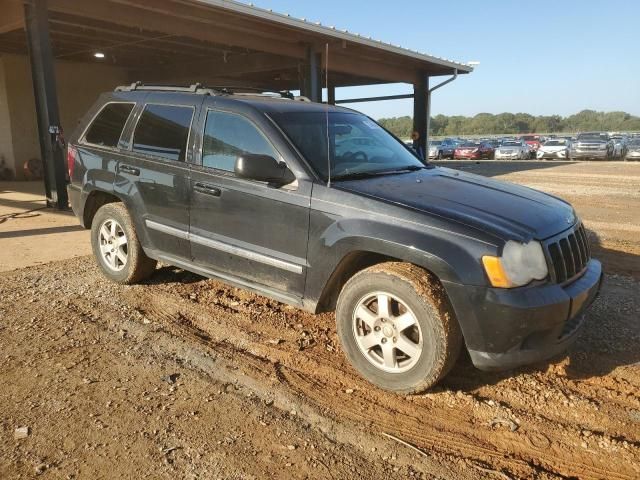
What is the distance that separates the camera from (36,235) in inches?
305

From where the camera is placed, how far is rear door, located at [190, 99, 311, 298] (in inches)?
140

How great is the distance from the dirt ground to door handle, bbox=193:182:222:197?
1.10 metres

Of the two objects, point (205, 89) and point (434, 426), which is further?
point (205, 89)

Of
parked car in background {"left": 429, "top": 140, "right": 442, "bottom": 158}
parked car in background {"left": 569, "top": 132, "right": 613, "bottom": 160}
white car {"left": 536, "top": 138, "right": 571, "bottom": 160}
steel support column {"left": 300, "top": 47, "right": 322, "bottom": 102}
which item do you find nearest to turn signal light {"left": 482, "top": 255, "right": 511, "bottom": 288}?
steel support column {"left": 300, "top": 47, "right": 322, "bottom": 102}

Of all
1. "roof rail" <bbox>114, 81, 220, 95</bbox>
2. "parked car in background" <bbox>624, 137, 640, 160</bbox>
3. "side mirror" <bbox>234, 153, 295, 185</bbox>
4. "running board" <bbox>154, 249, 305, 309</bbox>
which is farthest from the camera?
"parked car in background" <bbox>624, 137, 640, 160</bbox>

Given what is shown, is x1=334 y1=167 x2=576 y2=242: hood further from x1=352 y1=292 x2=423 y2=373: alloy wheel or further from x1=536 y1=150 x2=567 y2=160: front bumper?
x1=536 y1=150 x2=567 y2=160: front bumper

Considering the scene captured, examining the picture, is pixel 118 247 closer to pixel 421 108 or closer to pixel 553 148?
pixel 421 108

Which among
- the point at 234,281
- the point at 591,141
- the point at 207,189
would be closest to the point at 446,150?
the point at 591,141

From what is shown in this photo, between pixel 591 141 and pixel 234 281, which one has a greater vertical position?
pixel 591 141

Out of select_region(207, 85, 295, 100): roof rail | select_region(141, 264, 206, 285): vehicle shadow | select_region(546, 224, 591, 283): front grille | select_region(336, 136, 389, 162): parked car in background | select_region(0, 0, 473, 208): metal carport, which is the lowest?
select_region(141, 264, 206, 285): vehicle shadow

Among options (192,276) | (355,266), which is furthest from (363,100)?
(355,266)

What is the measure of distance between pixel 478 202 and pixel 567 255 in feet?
2.08

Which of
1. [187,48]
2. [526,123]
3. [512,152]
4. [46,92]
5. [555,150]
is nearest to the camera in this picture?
[46,92]

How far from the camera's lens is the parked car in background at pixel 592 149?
2936 centimetres
